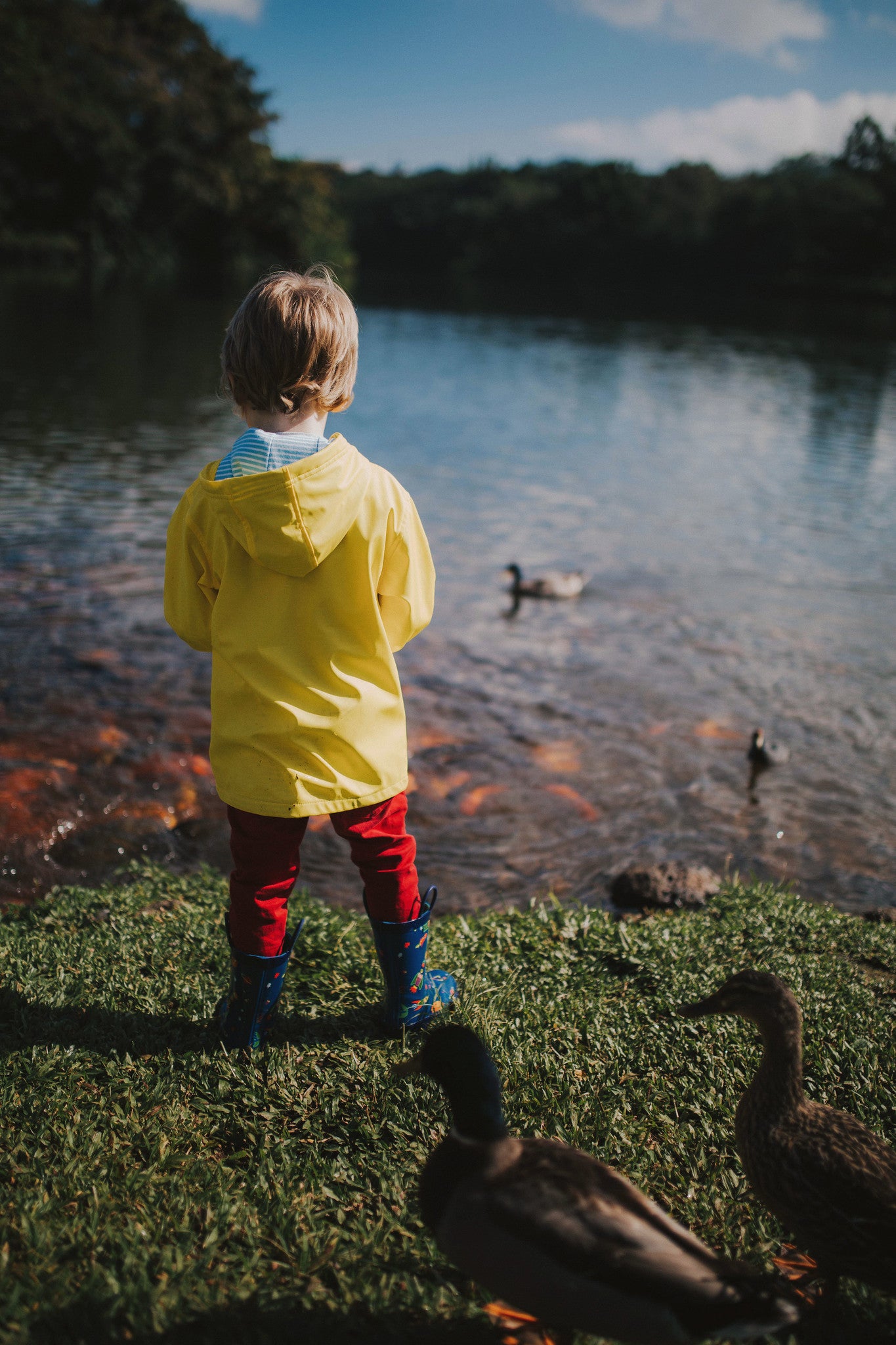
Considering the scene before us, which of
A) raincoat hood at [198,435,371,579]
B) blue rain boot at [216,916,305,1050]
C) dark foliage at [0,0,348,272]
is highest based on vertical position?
dark foliage at [0,0,348,272]

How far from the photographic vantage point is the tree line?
45531mm

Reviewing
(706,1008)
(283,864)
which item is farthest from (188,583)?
(706,1008)

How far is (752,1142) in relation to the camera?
2064 mm

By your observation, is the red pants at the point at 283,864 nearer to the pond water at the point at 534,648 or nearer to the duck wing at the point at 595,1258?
the duck wing at the point at 595,1258

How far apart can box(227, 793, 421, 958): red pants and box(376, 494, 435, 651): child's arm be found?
490mm

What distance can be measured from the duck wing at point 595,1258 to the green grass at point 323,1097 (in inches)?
11.4

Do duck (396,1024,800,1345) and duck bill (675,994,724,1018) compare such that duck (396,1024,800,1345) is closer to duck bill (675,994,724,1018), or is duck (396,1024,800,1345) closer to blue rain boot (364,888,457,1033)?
duck bill (675,994,724,1018)

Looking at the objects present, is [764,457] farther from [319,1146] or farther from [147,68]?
[147,68]

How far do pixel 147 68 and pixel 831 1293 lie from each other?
6121cm

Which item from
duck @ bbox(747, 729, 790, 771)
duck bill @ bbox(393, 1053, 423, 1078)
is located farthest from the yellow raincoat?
duck @ bbox(747, 729, 790, 771)

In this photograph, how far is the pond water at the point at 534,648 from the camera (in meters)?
4.48

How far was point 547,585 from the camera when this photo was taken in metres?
8.77

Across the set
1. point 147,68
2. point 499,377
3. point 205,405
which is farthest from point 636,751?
point 147,68

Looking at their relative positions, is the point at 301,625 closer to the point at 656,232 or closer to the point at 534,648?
the point at 534,648
